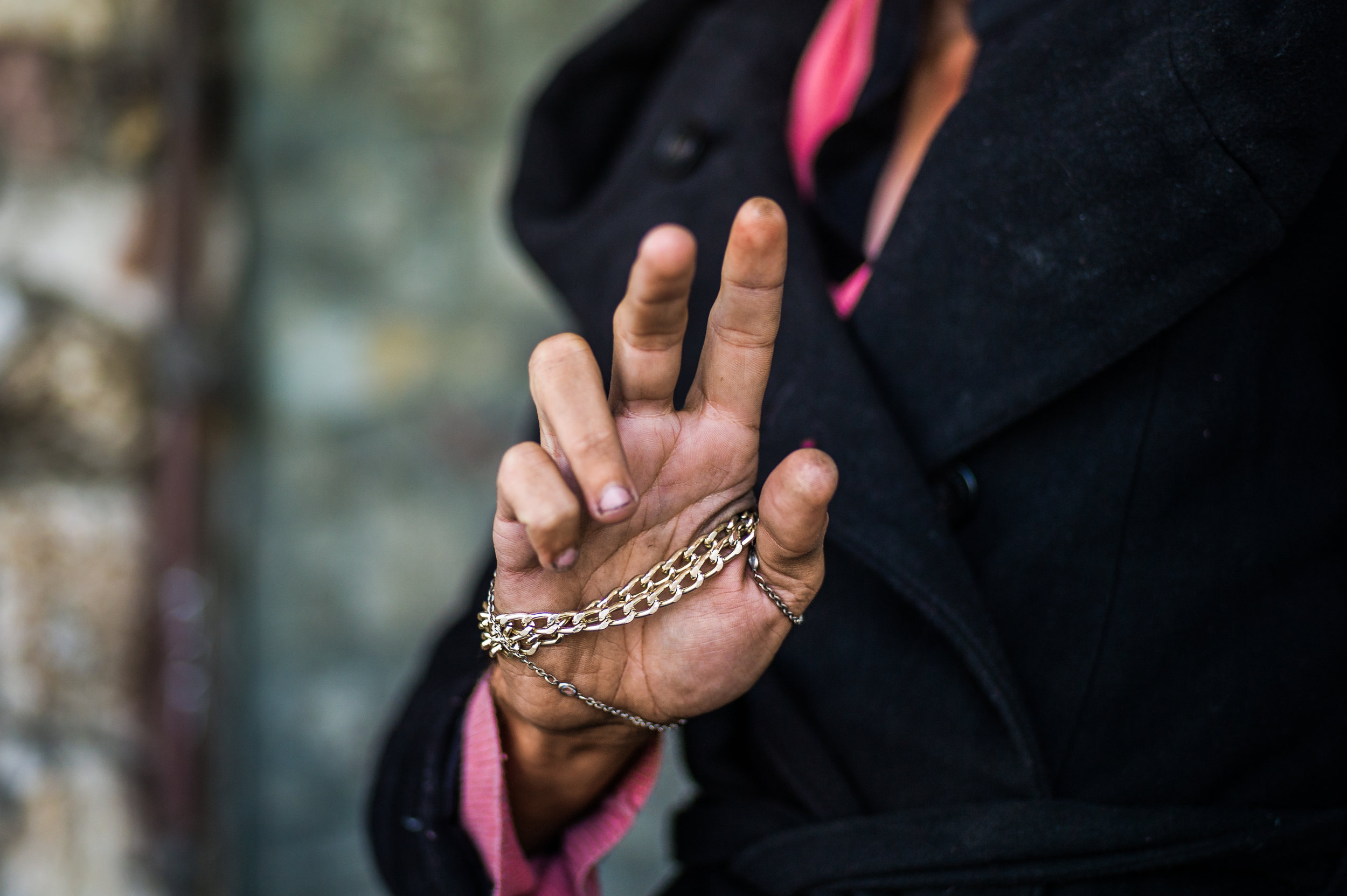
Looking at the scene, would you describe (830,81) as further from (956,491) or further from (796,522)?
(796,522)

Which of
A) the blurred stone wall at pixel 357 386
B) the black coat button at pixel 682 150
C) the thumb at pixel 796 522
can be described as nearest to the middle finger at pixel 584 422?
the thumb at pixel 796 522

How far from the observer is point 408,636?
1.89 meters

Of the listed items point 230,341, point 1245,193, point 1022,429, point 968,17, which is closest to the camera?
point 1245,193

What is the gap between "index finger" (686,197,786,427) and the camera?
0.57m

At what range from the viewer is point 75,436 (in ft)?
4.84

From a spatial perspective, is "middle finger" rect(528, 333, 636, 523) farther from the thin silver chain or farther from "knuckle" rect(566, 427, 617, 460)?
the thin silver chain

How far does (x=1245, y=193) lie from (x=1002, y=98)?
23 cm

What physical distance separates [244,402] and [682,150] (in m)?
1.19

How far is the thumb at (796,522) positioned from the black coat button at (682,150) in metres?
0.55

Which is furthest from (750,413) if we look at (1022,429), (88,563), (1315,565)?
(88,563)

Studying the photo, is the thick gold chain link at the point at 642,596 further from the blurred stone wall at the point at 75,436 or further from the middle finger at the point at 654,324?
the blurred stone wall at the point at 75,436

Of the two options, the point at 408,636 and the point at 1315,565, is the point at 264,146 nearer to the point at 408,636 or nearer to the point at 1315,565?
the point at 408,636

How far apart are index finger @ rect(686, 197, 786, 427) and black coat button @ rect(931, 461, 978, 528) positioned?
0.32 metres

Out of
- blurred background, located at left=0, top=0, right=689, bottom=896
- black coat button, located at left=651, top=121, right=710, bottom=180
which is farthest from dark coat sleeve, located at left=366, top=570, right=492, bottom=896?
blurred background, located at left=0, top=0, right=689, bottom=896
